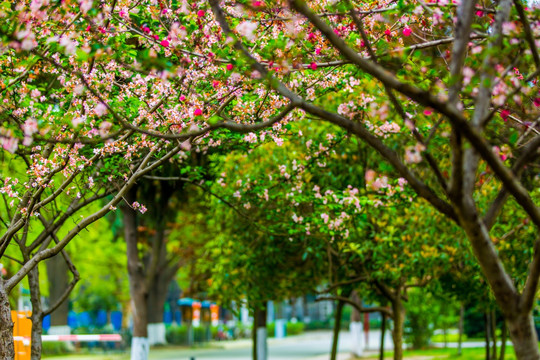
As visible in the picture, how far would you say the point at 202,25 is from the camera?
7.54m

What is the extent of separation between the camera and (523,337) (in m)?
5.04

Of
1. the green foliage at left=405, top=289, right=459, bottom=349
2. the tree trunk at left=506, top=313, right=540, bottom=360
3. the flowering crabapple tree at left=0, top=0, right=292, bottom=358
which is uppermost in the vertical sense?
the flowering crabapple tree at left=0, top=0, right=292, bottom=358

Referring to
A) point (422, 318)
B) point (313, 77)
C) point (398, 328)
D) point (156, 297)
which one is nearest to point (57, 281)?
point (156, 297)

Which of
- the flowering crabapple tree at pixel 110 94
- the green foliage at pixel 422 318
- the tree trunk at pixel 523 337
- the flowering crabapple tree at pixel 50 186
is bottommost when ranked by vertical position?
the green foliage at pixel 422 318

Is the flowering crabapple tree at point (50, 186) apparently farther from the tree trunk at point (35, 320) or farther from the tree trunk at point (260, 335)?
the tree trunk at point (260, 335)

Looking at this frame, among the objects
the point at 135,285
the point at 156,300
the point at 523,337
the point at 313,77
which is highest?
the point at 313,77

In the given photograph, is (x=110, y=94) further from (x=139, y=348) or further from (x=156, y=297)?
(x=156, y=297)

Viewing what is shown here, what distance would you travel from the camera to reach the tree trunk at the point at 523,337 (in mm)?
5016

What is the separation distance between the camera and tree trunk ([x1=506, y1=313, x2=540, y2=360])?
16.5ft

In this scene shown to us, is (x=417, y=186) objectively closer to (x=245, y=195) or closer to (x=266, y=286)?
(x=245, y=195)

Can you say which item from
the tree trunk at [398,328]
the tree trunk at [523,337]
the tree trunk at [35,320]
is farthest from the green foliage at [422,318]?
the tree trunk at [523,337]

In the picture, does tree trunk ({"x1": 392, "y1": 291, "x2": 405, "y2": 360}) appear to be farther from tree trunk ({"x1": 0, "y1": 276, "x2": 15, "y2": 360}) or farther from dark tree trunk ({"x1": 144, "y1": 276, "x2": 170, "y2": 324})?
dark tree trunk ({"x1": 144, "y1": 276, "x2": 170, "y2": 324})

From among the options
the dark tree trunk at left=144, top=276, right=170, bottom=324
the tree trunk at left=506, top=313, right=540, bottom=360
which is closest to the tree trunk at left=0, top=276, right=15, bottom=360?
the tree trunk at left=506, top=313, right=540, bottom=360

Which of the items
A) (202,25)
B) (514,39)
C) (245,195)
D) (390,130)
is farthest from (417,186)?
(245,195)
